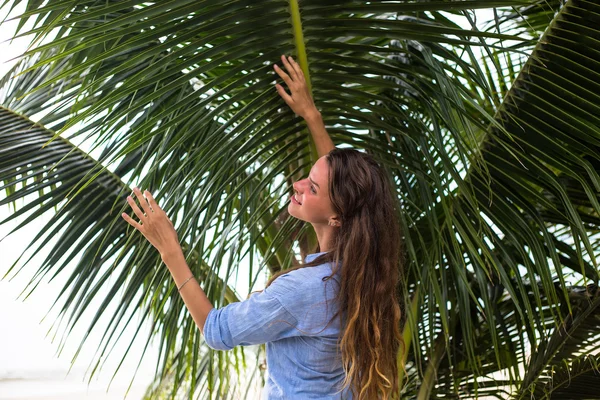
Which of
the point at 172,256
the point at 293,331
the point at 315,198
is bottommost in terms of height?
the point at 293,331

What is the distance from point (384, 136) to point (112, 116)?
0.64 metres

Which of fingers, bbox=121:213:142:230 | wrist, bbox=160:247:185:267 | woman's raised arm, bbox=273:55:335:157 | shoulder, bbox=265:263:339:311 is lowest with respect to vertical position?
shoulder, bbox=265:263:339:311

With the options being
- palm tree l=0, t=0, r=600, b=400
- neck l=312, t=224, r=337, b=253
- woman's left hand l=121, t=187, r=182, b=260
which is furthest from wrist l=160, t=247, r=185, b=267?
neck l=312, t=224, r=337, b=253

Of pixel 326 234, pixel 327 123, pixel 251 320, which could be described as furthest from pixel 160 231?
pixel 327 123

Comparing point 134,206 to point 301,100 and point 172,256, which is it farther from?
point 301,100

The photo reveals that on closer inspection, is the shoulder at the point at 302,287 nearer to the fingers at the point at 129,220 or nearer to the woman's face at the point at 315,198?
the woman's face at the point at 315,198

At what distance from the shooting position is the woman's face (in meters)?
1.11

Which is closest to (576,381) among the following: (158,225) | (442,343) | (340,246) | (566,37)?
(442,343)

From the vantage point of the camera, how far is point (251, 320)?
0.98 metres

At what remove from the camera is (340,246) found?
1.07 m

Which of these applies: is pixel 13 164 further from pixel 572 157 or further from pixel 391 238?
pixel 572 157

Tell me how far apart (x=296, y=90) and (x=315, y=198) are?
0.61ft

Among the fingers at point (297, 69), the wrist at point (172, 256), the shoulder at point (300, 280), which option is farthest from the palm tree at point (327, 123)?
the shoulder at point (300, 280)

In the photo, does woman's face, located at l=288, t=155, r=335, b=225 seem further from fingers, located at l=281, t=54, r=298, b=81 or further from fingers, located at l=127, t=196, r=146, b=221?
fingers, located at l=127, t=196, r=146, b=221
